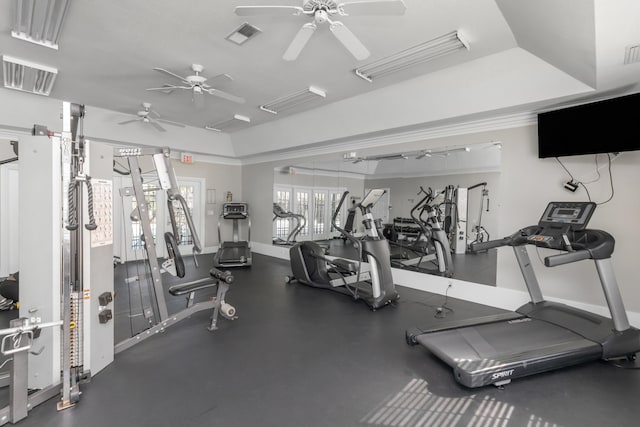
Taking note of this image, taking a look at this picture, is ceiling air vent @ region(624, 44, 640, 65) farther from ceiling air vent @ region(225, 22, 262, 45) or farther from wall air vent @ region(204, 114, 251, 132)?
wall air vent @ region(204, 114, 251, 132)

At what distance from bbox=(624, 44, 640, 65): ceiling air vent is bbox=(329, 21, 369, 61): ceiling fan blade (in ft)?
6.57

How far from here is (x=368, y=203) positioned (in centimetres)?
486

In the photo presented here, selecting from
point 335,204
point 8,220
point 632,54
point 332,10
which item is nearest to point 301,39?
point 332,10

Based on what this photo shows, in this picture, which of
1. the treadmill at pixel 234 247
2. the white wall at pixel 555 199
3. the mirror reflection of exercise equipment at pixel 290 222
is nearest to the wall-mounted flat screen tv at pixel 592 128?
the white wall at pixel 555 199

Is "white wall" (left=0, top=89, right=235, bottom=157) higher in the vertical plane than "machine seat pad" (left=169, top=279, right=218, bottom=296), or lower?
higher

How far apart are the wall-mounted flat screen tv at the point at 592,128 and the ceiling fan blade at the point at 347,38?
2.42 metres

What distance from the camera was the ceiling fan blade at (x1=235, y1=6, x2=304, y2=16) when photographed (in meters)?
2.12

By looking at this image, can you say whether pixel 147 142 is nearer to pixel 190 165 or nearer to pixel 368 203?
pixel 190 165

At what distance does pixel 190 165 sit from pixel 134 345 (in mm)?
5608

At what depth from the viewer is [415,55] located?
342 centimetres

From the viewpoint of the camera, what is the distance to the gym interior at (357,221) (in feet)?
6.77

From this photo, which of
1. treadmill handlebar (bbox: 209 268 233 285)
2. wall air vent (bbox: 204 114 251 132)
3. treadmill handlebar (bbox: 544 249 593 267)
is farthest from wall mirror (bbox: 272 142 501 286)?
treadmill handlebar (bbox: 209 268 233 285)

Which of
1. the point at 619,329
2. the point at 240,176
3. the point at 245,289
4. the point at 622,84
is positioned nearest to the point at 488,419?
the point at 619,329

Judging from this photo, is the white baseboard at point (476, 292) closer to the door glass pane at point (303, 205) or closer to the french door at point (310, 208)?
the french door at point (310, 208)
